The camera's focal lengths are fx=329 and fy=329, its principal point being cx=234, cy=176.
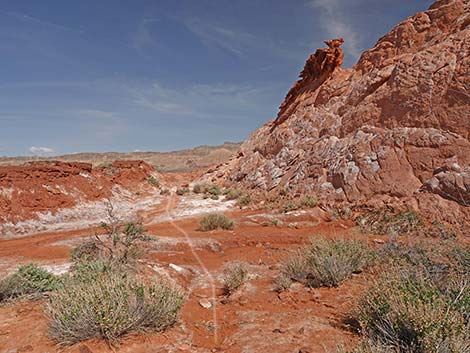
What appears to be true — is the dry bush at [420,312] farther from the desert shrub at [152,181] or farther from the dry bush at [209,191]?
the desert shrub at [152,181]

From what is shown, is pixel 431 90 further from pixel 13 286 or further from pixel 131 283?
pixel 13 286

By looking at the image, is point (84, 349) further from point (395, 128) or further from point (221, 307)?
point (395, 128)

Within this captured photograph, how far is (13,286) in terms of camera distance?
498 centimetres

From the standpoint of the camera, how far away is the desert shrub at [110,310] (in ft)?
11.2

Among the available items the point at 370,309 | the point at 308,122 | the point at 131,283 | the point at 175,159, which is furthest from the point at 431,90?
the point at 175,159

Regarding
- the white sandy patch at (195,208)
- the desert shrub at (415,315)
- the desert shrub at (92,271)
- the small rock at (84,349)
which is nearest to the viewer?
the desert shrub at (415,315)

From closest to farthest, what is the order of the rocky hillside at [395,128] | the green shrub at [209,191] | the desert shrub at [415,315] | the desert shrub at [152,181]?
the desert shrub at [415,315]
the rocky hillside at [395,128]
the green shrub at [209,191]
the desert shrub at [152,181]

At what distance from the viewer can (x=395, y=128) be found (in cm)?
1240

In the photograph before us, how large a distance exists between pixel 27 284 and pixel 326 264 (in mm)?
4743

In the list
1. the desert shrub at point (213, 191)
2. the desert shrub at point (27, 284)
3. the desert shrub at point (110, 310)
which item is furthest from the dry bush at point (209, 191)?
the desert shrub at point (110, 310)

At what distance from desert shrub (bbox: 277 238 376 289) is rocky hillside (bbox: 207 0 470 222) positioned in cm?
542

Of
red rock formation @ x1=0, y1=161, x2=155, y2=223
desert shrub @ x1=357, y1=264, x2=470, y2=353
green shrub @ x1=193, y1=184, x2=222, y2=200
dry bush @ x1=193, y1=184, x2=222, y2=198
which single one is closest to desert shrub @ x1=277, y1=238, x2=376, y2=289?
desert shrub @ x1=357, y1=264, x2=470, y2=353

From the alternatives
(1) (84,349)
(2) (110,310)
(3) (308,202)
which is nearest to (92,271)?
(2) (110,310)

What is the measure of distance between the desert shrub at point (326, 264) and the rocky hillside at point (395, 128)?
5420 millimetres
